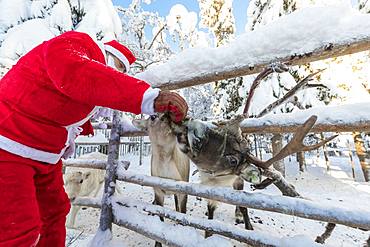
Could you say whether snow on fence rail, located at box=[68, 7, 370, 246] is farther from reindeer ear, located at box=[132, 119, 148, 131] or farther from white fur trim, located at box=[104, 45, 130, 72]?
white fur trim, located at box=[104, 45, 130, 72]

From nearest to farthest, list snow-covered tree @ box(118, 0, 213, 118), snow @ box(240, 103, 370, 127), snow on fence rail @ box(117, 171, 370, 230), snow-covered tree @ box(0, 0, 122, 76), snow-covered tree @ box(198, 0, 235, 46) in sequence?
snow on fence rail @ box(117, 171, 370, 230) → snow @ box(240, 103, 370, 127) → snow-covered tree @ box(0, 0, 122, 76) → snow-covered tree @ box(198, 0, 235, 46) → snow-covered tree @ box(118, 0, 213, 118)

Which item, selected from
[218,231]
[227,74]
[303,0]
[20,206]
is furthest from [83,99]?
[303,0]

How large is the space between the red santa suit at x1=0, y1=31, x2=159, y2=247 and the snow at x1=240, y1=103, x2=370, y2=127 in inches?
36.2

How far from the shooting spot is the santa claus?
4.07 ft

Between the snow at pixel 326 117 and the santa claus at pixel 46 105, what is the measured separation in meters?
0.75

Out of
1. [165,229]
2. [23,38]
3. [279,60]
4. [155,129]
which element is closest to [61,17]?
[23,38]

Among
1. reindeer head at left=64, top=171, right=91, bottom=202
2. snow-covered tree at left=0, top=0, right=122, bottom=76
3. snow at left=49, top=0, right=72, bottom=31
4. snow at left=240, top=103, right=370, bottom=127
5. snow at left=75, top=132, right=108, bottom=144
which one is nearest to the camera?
snow at left=240, top=103, right=370, bottom=127

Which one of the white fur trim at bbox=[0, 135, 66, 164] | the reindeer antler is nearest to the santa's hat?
the white fur trim at bbox=[0, 135, 66, 164]

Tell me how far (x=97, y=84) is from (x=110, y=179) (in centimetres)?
146

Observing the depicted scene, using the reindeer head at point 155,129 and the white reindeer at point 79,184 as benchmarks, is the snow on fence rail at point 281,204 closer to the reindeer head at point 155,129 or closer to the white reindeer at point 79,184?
the reindeer head at point 155,129

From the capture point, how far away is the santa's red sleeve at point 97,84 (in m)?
1.22

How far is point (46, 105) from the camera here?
1.40 meters

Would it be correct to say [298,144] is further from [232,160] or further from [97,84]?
[97,84]

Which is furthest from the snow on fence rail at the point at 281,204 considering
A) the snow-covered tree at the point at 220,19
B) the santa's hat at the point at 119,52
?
the snow-covered tree at the point at 220,19
